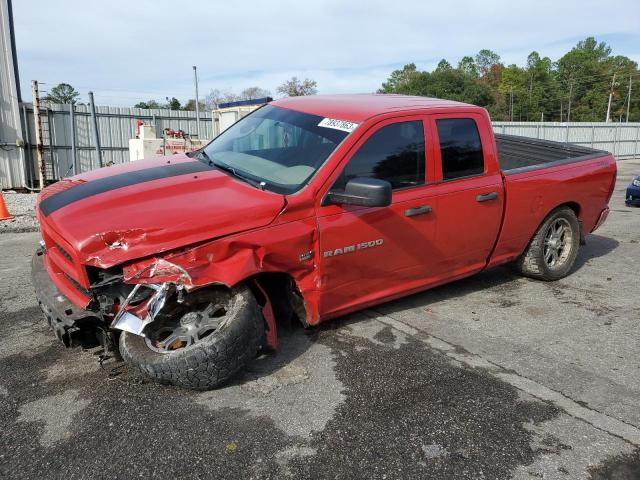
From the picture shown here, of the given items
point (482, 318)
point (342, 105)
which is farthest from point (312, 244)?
point (482, 318)

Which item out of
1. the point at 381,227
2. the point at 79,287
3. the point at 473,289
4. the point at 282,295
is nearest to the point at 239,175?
the point at 282,295

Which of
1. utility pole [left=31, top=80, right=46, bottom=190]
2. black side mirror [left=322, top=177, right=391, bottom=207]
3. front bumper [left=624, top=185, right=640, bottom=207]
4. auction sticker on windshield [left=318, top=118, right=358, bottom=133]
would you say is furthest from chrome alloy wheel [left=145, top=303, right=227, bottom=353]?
utility pole [left=31, top=80, right=46, bottom=190]

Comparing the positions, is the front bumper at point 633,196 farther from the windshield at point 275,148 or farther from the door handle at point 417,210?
the windshield at point 275,148

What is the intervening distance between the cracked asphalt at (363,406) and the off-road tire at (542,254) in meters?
0.89

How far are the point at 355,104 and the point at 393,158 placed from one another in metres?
0.64

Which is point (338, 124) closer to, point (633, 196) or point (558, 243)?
point (558, 243)

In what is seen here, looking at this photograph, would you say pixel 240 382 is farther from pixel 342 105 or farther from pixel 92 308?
pixel 342 105

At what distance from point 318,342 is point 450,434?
1405 mm

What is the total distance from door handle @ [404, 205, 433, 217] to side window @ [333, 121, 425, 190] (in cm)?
19

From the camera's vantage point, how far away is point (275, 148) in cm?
429

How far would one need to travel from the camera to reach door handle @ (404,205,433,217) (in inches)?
163

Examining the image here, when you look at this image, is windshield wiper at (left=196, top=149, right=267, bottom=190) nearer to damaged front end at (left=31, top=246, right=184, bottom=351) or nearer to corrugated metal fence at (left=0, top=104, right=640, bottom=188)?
damaged front end at (left=31, top=246, right=184, bottom=351)

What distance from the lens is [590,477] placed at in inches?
102

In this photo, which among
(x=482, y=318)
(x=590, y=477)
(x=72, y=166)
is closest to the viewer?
(x=590, y=477)
